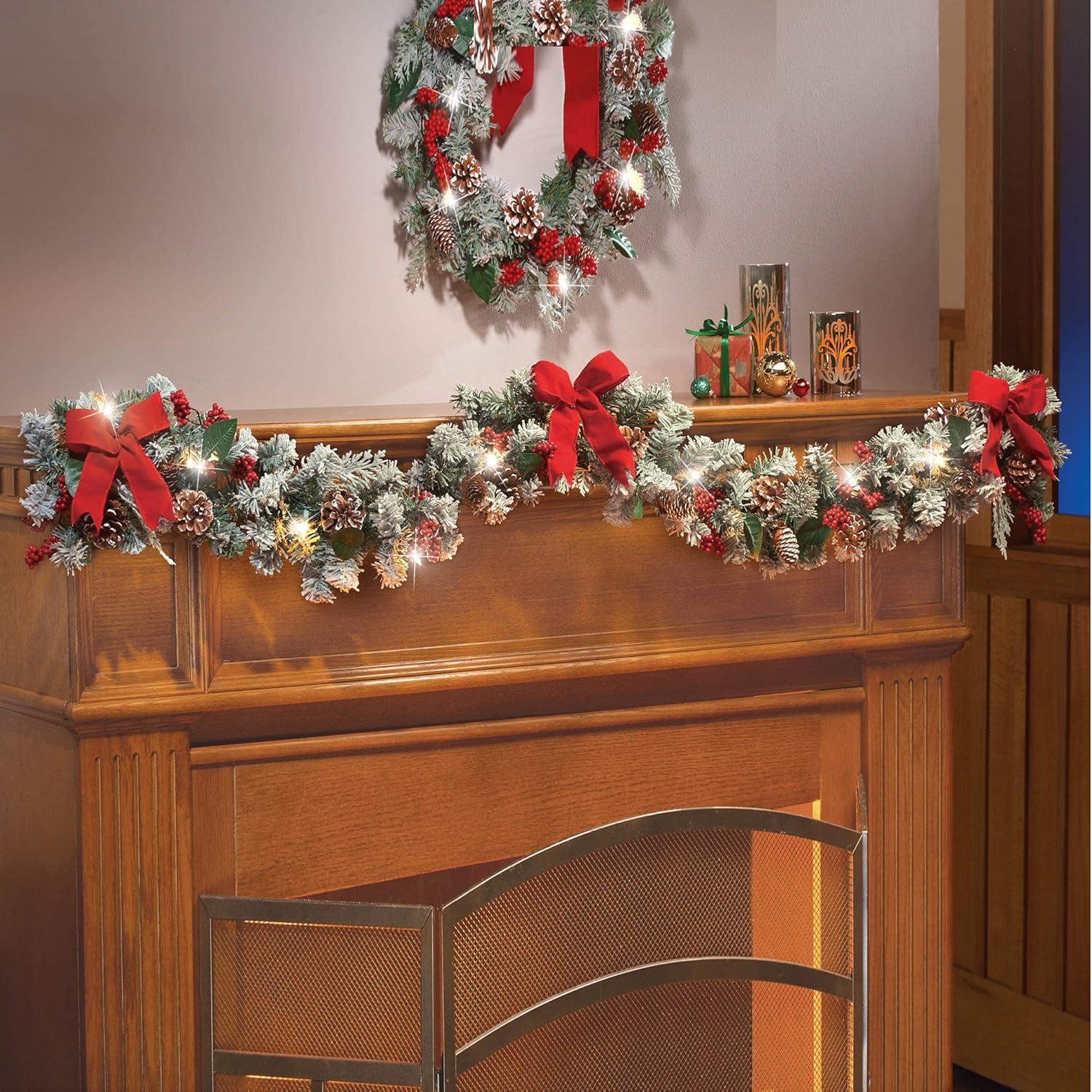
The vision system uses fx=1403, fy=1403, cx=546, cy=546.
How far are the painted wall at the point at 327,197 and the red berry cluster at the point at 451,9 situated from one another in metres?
0.06

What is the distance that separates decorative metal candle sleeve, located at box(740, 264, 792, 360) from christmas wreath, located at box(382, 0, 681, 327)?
0.59 ft

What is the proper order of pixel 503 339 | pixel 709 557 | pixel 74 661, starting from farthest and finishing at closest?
pixel 503 339
pixel 709 557
pixel 74 661

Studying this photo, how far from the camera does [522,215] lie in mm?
1875

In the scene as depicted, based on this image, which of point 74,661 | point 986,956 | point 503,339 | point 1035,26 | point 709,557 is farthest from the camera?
point 986,956

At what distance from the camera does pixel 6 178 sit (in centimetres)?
164

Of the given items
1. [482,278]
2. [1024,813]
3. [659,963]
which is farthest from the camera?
[1024,813]

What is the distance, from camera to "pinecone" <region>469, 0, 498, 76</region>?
181cm

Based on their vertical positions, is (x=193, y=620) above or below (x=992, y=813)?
above

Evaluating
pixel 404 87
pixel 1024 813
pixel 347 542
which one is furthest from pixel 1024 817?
pixel 404 87

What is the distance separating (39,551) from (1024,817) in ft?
6.49

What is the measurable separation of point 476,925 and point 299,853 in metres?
0.23

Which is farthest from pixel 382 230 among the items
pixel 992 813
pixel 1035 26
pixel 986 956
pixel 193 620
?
pixel 986 956

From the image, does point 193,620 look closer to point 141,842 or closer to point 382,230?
point 141,842

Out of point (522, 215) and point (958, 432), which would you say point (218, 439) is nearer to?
point (522, 215)
